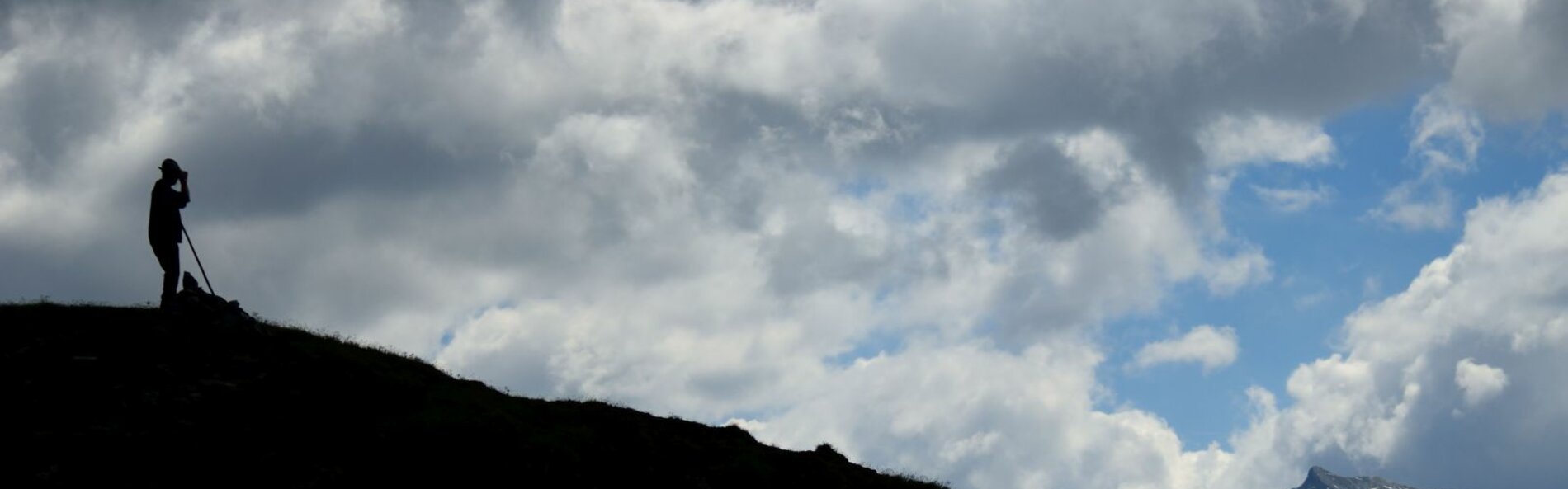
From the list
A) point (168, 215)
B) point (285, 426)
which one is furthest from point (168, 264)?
point (285, 426)

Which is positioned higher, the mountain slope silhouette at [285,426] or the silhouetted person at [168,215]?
the silhouetted person at [168,215]

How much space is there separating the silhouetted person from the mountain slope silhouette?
1.67 m

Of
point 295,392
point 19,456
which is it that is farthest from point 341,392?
point 19,456

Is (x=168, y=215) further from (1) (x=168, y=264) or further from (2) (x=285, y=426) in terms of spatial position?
(2) (x=285, y=426)

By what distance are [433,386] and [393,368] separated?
73.0 inches

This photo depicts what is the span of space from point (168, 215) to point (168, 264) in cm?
131

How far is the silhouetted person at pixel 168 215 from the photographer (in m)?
33.8

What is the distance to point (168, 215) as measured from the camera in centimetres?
3397

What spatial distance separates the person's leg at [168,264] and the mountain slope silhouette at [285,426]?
26.5 inches

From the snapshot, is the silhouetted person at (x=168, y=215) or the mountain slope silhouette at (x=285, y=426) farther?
the silhouetted person at (x=168, y=215)

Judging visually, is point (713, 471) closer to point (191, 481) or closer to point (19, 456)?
point (191, 481)

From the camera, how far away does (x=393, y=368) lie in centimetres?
3675

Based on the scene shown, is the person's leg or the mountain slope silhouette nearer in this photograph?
the mountain slope silhouette

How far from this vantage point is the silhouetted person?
33.8m
